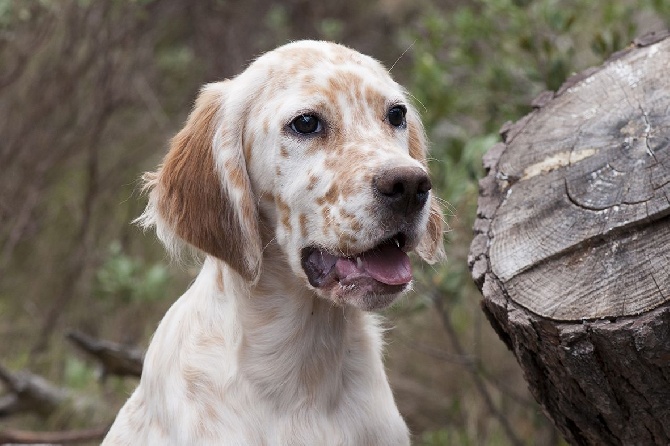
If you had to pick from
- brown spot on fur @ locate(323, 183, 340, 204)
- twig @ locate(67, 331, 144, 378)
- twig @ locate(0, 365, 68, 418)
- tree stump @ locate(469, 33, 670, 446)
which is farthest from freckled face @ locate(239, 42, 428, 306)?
twig @ locate(0, 365, 68, 418)

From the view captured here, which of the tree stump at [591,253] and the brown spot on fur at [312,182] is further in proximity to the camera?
the brown spot on fur at [312,182]

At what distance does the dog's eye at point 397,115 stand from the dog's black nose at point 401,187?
40cm

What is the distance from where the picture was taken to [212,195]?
2912 mm

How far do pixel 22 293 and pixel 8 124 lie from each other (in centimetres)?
117

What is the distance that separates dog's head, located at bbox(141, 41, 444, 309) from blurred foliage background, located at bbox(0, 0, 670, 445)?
144 centimetres

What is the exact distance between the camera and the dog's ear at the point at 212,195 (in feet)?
9.41

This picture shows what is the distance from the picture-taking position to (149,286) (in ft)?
17.3

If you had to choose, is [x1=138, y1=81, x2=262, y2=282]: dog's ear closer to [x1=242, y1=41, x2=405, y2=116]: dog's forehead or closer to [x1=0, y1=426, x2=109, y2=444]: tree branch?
[x1=242, y1=41, x2=405, y2=116]: dog's forehead

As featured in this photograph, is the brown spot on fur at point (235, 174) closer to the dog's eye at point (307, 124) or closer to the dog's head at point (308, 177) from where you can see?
the dog's head at point (308, 177)

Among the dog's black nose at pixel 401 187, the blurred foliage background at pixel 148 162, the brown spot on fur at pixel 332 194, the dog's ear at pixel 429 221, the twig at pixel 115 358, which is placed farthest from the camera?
the blurred foliage background at pixel 148 162

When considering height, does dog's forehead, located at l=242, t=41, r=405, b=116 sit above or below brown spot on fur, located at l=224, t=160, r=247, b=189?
above

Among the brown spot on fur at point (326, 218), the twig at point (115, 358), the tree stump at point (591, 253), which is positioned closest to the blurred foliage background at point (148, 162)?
the twig at point (115, 358)

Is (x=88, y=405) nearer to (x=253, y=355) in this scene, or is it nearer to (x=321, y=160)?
(x=253, y=355)

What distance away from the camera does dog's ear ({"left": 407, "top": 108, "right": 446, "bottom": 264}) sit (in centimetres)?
313
